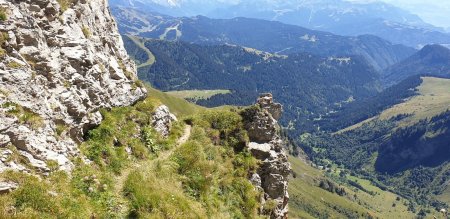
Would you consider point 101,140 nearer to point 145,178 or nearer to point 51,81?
point 51,81

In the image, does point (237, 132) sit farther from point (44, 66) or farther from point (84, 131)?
point (44, 66)

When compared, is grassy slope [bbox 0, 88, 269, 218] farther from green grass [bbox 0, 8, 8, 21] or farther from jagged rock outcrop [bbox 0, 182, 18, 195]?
green grass [bbox 0, 8, 8, 21]

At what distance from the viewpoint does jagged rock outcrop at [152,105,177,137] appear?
37250 mm

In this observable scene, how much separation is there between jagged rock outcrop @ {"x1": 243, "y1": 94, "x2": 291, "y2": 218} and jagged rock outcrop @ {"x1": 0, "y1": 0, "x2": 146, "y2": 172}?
13225 millimetres

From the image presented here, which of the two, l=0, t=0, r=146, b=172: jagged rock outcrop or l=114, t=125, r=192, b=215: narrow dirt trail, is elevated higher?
l=0, t=0, r=146, b=172: jagged rock outcrop

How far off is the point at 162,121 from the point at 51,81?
13450 millimetres

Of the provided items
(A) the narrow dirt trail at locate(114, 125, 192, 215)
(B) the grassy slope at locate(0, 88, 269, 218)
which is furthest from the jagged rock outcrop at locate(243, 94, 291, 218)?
(A) the narrow dirt trail at locate(114, 125, 192, 215)

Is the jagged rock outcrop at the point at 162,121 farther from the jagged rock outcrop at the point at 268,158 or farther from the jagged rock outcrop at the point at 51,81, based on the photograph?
the jagged rock outcrop at the point at 268,158

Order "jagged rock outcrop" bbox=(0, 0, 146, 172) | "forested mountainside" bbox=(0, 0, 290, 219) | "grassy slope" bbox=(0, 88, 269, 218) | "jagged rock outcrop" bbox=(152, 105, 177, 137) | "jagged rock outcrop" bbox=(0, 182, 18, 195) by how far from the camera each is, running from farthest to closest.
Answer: "jagged rock outcrop" bbox=(152, 105, 177, 137), "jagged rock outcrop" bbox=(0, 0, 146, 172), "forested mountainside" bbox=(0, 0, 290, 219), "grassy slope" bbox=(0, 88, 269, 218), "jagged rock outcrop" bbox=(0, 182, 18, 195)

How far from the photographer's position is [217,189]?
1288 inches

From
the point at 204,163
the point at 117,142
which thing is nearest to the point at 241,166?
the point at 204,163

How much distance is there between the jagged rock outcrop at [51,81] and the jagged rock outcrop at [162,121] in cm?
248

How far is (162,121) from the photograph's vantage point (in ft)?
126

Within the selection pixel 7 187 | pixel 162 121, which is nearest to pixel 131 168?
pixel 162 121
